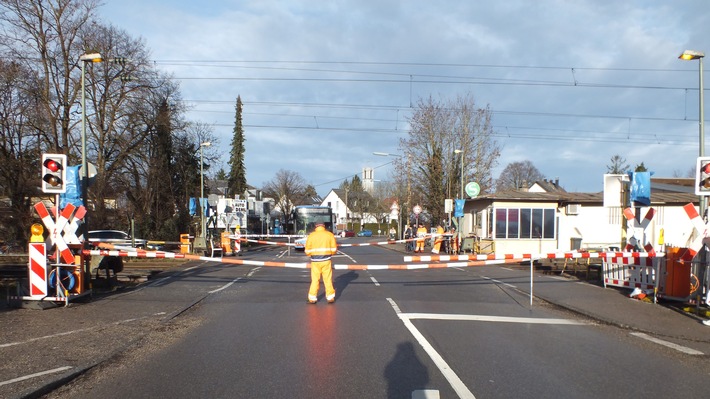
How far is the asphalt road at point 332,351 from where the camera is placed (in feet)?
18.3

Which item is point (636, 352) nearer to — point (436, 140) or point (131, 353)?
point (131, 353)

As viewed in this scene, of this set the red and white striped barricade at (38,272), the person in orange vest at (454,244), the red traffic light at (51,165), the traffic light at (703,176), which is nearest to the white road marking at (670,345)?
the traffic light at (703,176)

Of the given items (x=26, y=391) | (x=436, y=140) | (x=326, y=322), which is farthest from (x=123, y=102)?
(x=26, y=391)

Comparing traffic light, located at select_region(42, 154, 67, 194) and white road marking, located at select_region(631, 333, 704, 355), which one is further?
traffic light, located at select_region(42, 154, 67, 194)

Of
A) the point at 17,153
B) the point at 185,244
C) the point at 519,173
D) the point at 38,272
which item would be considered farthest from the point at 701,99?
the point at 519,173

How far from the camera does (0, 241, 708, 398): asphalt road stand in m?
5.58

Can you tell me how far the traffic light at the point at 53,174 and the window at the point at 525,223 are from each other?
2161cm

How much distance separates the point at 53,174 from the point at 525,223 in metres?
23.0

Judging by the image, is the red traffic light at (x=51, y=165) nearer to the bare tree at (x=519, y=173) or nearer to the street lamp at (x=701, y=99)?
the street lamp at (x=701, y=99)

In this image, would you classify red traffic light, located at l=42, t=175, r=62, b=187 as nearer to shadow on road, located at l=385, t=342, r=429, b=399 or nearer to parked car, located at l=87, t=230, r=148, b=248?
shadow on road, located at l=385, t=342, r=429, b=399

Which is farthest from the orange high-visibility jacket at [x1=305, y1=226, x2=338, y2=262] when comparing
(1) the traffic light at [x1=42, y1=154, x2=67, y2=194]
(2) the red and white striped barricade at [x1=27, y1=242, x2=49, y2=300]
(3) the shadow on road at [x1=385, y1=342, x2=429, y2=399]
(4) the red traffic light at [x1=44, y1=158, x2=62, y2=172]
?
(4) the red traffic light at [x1=44, y1=158, x2=62, y2=172]

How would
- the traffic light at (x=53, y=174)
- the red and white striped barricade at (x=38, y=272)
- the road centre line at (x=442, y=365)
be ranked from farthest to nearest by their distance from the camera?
the traffic light at (x=53, y=174), the red and white striped barricade at (x=38, y=272), the road centre line at (x=442, y=365)

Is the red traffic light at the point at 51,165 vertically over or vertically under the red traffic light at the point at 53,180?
over

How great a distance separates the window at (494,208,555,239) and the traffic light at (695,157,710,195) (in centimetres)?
1750
